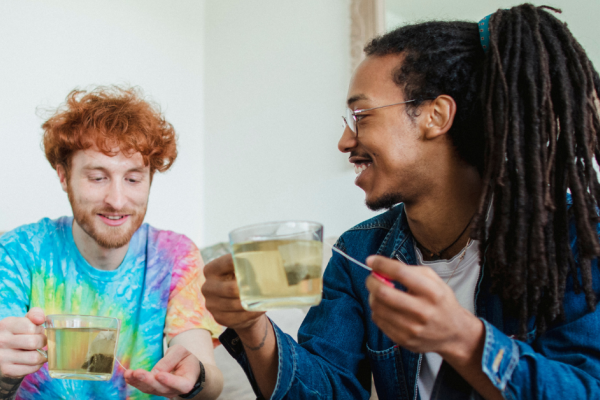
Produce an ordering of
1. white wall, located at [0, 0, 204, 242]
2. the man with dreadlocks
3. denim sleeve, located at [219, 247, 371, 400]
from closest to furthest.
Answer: the man with dreadlocks → denim sleeve, located at [219, 247, 371, 400] → white wall, located at [0, 0, 204, 242]

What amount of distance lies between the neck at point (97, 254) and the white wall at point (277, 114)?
1482 millimetres

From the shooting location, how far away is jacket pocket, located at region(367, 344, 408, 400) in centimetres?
130

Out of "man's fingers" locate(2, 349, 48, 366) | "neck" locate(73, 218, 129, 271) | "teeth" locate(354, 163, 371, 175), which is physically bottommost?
"man's fingers" locate(2, 349, 48, 366)

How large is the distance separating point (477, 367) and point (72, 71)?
→ 3.05 m

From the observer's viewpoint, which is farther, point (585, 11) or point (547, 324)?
point (585, 11)

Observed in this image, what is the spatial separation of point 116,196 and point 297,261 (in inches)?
40.0

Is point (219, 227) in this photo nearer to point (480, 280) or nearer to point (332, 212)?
point (332, 212)

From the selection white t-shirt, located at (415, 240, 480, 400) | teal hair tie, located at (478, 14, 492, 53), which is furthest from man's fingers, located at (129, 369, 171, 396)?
teal hair tie, located at (478, 14, 492, 53)

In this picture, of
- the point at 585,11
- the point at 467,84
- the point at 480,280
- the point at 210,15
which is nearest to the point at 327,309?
the point at 480,280

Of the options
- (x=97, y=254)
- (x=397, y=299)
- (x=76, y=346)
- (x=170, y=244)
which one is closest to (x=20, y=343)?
(x=76, y=346)

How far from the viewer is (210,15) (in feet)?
13.0

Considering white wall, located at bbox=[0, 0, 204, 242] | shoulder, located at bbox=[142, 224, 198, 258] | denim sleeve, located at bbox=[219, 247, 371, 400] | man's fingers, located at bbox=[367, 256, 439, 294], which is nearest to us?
man's fingers, located at bbox=[367, 256, 439, 294]

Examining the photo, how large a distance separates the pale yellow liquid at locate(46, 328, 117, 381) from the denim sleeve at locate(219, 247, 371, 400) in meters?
0.30

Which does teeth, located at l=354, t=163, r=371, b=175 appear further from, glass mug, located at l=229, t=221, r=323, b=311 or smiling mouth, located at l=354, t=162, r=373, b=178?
glass mug, located at l=229, t=221, r=323, b=311
